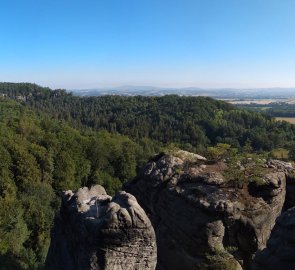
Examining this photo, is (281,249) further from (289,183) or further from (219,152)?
(219,152)

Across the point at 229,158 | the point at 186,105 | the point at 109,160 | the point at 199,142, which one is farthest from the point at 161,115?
the point at 229,158

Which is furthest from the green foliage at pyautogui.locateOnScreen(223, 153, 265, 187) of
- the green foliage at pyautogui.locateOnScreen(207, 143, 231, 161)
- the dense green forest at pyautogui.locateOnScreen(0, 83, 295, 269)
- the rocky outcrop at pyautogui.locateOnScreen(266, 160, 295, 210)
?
the dense green forest at pyautogui.locateOnScreen(0, 83, 295, 269)

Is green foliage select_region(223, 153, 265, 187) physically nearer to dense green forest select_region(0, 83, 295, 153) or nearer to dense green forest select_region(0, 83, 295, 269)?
dense green forest select_region(0, 83, 295, 269)

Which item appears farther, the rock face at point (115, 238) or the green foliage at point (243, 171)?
the green foliage at point (243, 171)

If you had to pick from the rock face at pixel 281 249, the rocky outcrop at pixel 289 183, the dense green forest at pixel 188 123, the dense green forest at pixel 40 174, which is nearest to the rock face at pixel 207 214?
the rocky outcrop at pixel 289 183

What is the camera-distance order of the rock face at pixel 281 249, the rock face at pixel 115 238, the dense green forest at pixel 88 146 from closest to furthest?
the rock face at pixel 281 249, the rock face at pixel 115 238, the dense green forest at pixel 88 146

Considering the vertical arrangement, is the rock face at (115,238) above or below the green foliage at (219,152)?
below

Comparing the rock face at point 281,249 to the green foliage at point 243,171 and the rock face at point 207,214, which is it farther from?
the green foliage at point 243,171
